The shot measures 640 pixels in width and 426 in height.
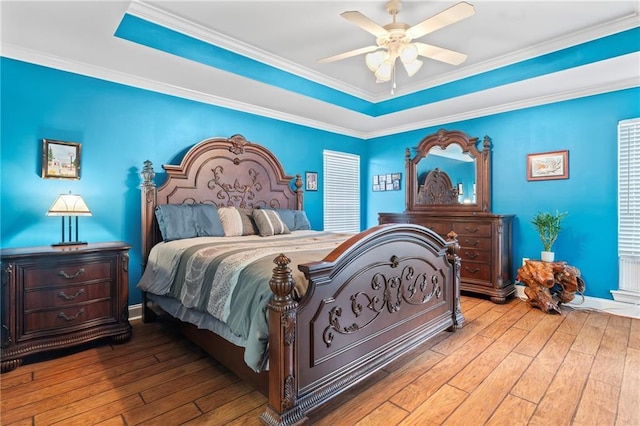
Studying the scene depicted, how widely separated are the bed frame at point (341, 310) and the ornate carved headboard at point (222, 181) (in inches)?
0.5

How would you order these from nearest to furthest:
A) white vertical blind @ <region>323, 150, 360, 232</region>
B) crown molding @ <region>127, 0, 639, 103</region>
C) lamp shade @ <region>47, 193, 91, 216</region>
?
1. lamp shade @ <region>47, 193, 91, 216</region>
2. crown molding @ <region>127, 0, 639, 103</region>
3. white vertical blind @ <region>323, 150, 360, 232</region>

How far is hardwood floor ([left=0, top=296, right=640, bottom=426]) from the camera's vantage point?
5.84 ft

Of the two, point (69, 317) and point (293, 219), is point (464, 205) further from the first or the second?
point (69, 317)

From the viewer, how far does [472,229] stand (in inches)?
163

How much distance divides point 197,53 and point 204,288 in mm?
2177

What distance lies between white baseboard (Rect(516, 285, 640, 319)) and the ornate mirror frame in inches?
57.0

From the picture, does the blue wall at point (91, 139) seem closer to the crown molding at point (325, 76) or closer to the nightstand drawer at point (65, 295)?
the nightstand drawer at point (65, 295)

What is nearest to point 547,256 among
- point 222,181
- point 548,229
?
point 548,229

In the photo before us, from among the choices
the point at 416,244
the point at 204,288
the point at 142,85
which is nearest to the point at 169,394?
the point at 204,288

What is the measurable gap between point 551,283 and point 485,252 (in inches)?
29.1

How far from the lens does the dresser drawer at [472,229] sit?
4.00m

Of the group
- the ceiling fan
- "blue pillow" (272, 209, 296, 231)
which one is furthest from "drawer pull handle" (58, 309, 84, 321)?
the ceiling fan

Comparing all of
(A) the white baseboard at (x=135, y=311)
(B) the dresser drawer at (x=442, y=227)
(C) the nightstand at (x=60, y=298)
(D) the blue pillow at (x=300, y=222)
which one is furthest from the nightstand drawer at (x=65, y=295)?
(B) the dresser drawer at (x=442, y=227)

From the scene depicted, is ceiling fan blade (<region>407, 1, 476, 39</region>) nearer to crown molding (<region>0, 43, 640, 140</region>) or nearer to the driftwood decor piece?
crown molding (<region>0, 43, 640, 140</region>)
